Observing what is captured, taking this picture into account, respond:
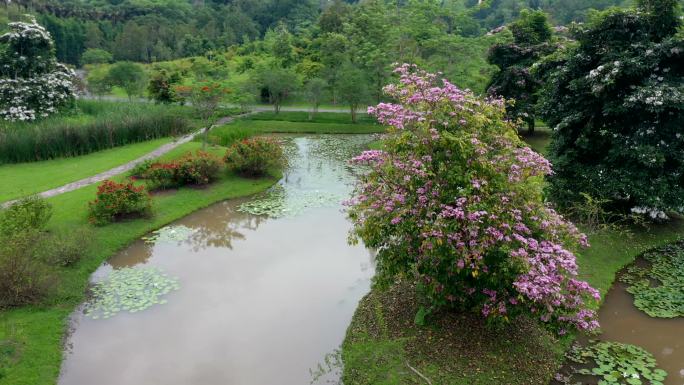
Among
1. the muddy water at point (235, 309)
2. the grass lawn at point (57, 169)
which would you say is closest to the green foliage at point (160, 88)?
the grass lawn at point (57, 169)

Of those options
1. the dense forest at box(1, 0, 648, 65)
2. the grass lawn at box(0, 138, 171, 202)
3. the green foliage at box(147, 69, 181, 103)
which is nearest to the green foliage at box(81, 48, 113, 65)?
the dense forest at box(1, 0, 648, 65)

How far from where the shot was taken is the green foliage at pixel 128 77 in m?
36.2

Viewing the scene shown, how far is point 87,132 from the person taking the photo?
20.5 meters

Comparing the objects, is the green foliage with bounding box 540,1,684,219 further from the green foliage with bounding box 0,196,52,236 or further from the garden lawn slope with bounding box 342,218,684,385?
the green foliage with bounding box 0,196,52,236

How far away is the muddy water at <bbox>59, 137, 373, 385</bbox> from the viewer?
845 centimetres

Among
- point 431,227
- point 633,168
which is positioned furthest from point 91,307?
point 633,168

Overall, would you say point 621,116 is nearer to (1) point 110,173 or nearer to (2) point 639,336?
(2) point 639,336

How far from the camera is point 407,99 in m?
8.20

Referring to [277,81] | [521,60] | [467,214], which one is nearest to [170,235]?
[467,214]

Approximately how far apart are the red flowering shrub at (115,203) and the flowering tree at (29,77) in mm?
13256

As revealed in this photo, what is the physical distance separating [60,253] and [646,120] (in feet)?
49.7

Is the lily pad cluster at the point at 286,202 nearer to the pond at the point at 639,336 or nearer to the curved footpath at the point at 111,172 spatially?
the curved footpath at the point at 111,172

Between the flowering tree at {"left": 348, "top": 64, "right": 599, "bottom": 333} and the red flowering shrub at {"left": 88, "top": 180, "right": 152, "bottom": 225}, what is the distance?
831cm

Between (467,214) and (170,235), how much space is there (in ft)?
31.6
